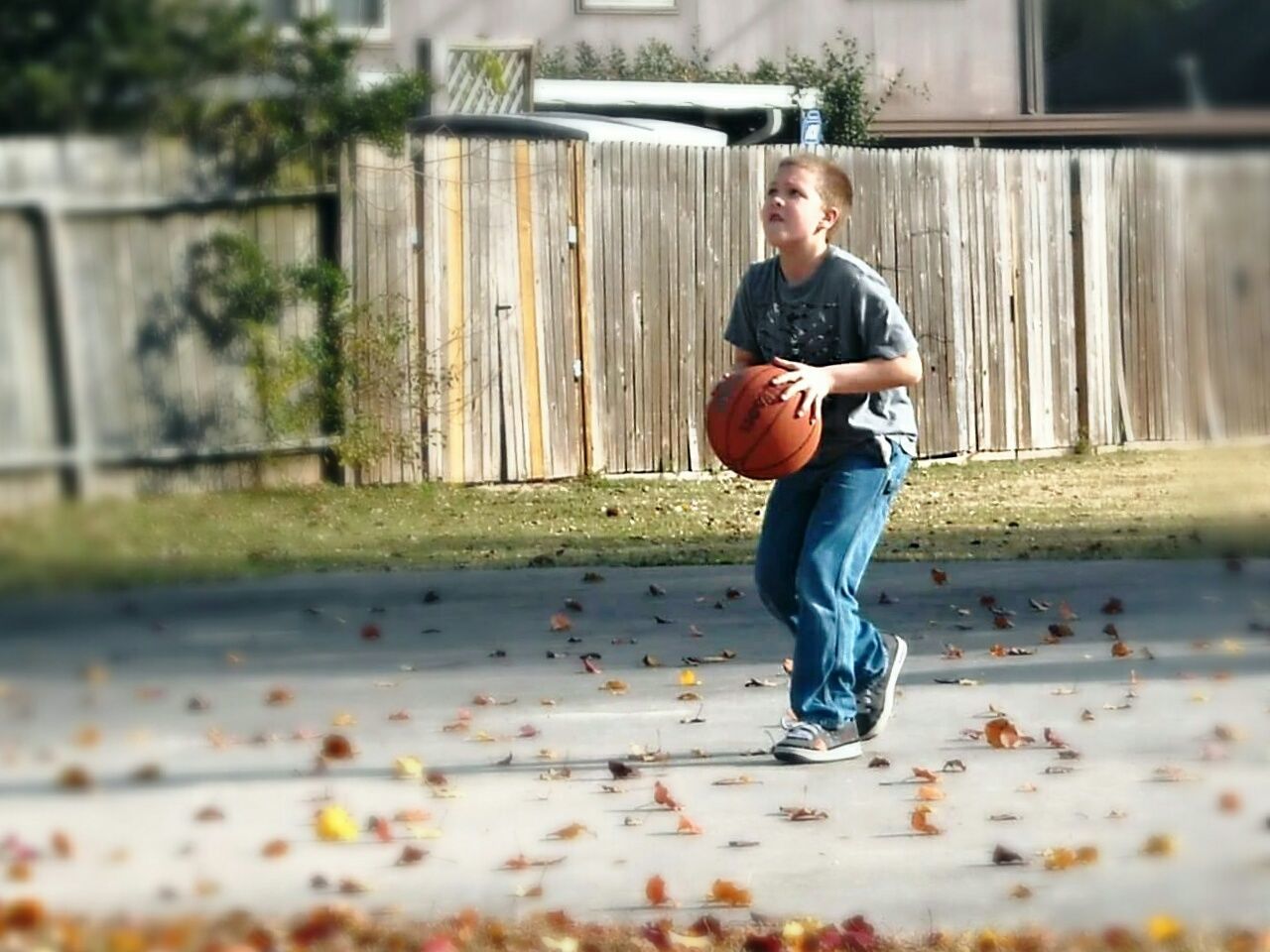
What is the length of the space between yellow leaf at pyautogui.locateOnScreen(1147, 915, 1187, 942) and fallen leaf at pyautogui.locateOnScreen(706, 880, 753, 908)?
0.77 m

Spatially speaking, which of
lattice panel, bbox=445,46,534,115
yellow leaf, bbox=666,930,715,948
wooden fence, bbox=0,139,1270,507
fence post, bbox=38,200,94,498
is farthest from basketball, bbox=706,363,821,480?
fence post, bbox=38,200,94,498

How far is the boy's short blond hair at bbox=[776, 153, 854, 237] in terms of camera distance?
4.90 m

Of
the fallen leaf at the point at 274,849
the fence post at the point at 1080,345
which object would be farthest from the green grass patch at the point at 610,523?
the fallen leaf at the point at 274,849

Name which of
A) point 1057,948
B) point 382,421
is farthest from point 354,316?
point 1057,948

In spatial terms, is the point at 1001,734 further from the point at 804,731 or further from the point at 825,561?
the point at 825,561

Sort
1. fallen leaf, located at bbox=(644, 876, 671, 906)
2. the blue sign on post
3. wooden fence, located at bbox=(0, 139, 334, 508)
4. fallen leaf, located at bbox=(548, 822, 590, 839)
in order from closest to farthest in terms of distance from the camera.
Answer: wooden fence, located at bbox=(0, 139, 334, 508)
fallen leaf, located at bbox=(644, 876, 671, 906)
fallen leaf, located at bbox=(548, 822, 590, 839)
the blue sign on post

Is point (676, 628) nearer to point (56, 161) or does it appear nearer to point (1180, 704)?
point (1180, 704)

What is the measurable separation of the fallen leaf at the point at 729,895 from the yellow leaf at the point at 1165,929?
2.52ft

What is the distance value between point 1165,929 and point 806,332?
219cm

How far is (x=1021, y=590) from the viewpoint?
8.39 metres

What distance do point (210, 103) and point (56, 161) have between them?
12cm

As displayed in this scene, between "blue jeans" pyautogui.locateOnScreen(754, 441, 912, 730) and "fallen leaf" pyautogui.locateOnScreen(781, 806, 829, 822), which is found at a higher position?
"blue jeans" pyautogui.locateOnScreen(754, 441, 912, 730)

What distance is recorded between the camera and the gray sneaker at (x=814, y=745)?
5246 mm

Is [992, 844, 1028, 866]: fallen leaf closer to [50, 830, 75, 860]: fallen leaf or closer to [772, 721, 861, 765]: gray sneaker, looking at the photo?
[772, 721, 861, 765]: gray sneaker
